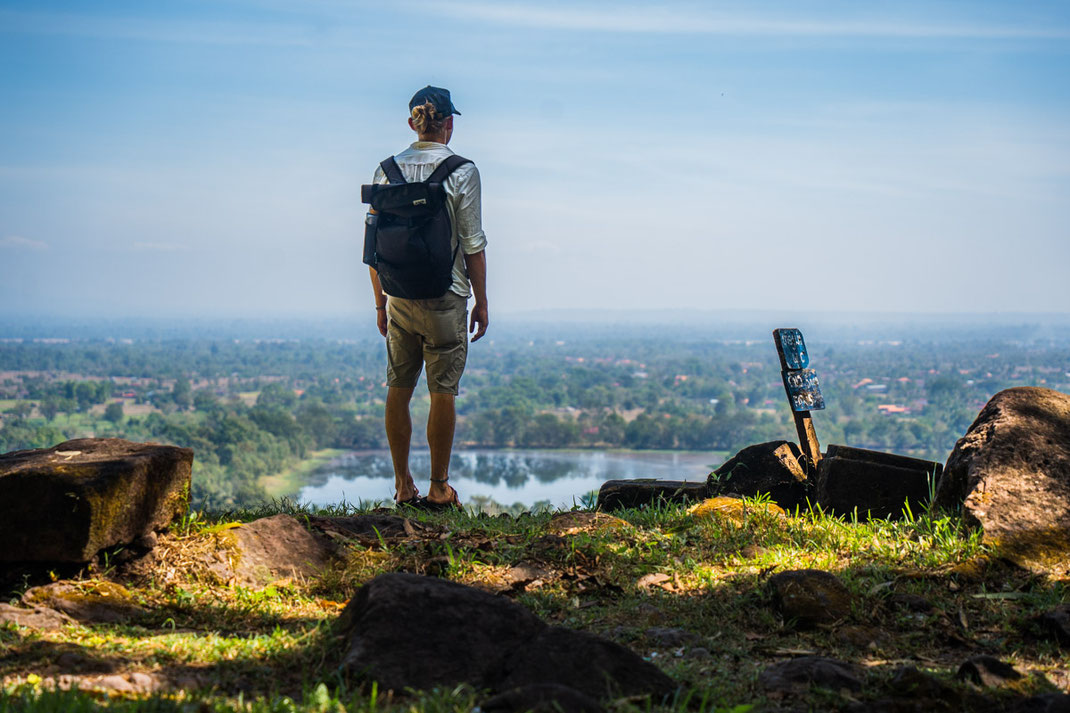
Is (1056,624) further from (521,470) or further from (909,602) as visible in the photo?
(521,470)

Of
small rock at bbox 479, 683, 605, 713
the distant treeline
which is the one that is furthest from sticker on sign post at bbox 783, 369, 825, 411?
the distant treeline

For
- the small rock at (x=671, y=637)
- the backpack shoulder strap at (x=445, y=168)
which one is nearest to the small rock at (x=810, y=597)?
the small rock at (x=671, y=637)

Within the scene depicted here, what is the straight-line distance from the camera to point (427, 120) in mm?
5855

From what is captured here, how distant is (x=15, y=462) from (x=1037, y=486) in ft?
17.0

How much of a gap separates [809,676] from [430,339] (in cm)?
350

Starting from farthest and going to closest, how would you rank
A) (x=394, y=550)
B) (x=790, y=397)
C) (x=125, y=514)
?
1. (x=790, y=397)
2. (x=394, y=550)
3. (x=125, y=514)

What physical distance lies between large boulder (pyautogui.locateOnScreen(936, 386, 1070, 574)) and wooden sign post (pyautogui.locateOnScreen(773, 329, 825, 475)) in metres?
1.43

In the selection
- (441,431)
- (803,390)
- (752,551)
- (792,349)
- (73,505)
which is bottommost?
(752,551)

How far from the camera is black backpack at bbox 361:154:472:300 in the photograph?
18.2 feet

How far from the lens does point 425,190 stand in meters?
5.54

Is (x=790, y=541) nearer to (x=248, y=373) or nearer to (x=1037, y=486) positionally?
(x=1037, y=486)

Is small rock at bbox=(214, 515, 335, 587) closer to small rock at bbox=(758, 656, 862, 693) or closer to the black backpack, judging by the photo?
the black backpack

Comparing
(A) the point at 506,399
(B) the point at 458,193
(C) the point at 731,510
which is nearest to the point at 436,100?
(B) the point at 458,193

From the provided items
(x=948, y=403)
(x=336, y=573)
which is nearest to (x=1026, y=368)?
(x=948, y=403)
